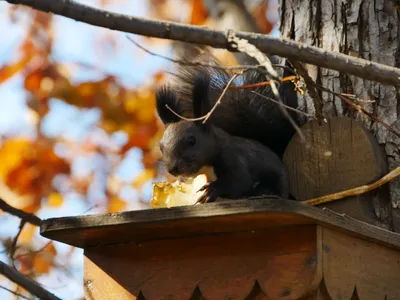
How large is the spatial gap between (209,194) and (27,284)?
1.90 ft

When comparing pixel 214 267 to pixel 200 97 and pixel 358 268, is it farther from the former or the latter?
pixel 200 97

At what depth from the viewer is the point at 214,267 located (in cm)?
213

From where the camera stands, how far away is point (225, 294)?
210cm

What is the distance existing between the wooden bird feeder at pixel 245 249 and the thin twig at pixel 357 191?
0.10 ft

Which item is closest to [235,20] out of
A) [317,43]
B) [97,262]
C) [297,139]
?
[317,43]

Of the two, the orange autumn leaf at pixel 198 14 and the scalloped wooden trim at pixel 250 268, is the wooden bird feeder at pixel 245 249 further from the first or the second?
the orange autumn leaf at pixel 198 14

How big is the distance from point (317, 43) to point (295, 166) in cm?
42

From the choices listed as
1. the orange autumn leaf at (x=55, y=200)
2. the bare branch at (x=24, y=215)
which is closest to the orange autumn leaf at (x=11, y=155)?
the orange autumn leaf at (x=55, y=200)

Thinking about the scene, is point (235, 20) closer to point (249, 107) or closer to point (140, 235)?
point (249, 107)

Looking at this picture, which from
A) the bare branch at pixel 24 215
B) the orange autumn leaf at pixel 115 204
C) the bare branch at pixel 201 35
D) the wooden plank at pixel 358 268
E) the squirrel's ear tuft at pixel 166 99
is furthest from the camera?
the orange autumn leaf at pixel 115 204

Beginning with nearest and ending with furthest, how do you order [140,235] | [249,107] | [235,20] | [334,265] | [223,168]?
[334,265], [140,235], [223,168], [249,107], [235,20]

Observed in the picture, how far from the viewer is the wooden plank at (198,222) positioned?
1.92 metres

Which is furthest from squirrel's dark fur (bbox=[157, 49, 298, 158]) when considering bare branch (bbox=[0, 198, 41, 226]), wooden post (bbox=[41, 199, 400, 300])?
bare branch (bbox=[0, 198, 41, 226])

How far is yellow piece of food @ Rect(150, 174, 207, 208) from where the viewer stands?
2.48 m
